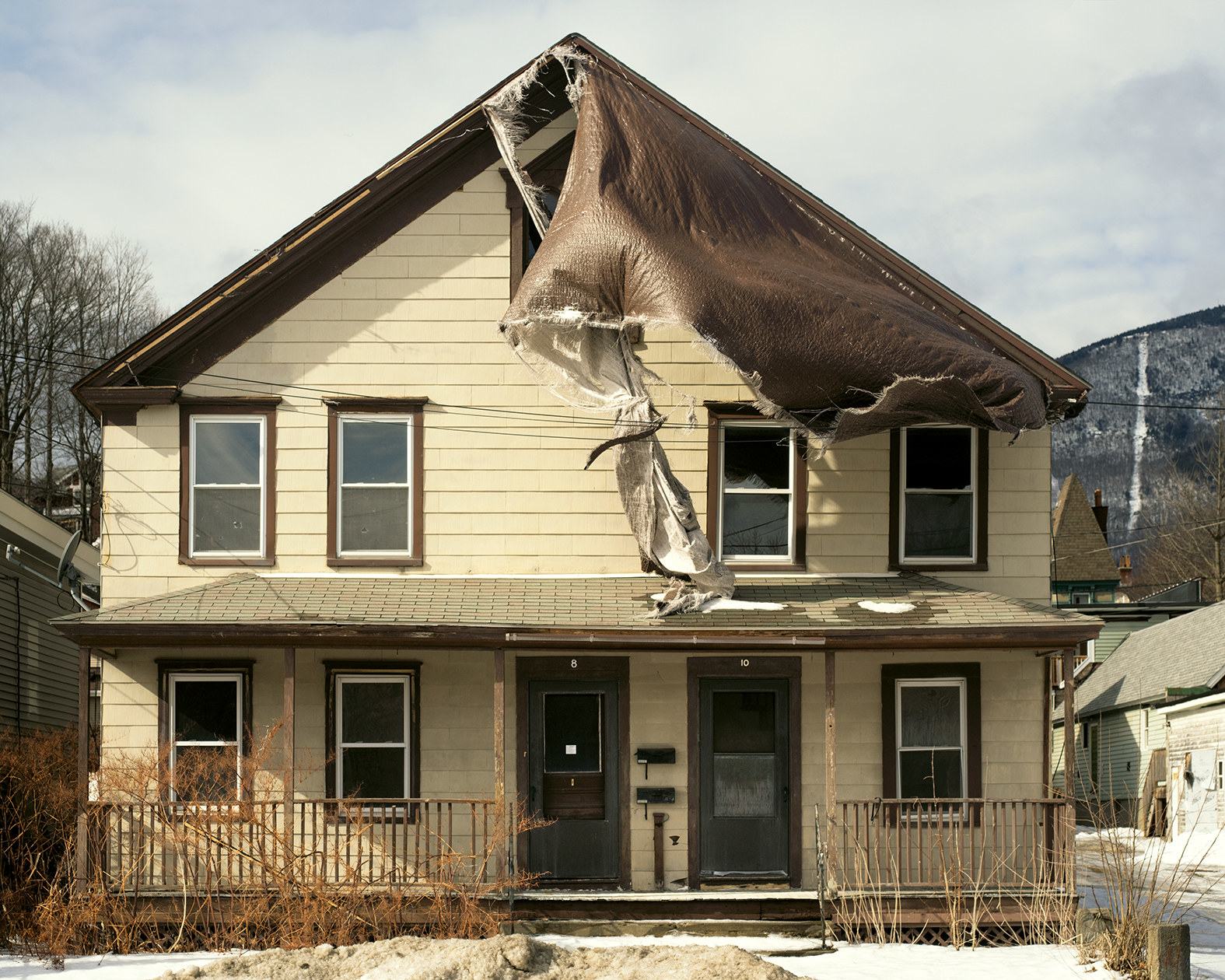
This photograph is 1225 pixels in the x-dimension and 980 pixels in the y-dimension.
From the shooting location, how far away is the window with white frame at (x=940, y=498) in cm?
1412

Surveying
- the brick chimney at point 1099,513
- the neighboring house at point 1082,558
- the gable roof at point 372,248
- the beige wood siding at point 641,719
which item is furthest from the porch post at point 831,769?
the brick chimney at point 1099,513

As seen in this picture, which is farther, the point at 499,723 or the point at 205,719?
the point at 205,719

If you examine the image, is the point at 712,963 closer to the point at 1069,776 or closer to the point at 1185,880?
the point at 1069,776

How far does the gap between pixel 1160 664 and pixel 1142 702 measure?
70.5 inches

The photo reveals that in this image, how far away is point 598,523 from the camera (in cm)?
1388

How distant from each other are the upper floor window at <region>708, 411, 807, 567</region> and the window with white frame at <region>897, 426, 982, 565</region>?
1186 millimetres

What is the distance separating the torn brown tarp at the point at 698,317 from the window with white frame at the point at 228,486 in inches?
137

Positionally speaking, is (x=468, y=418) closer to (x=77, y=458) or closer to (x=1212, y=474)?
(x=77, y=458)

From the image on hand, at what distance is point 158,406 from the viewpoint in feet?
45.5

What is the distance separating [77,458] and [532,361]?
2751 cm

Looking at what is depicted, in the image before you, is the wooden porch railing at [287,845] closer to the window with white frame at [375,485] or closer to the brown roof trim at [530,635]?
the brown roof trim at [530,635]

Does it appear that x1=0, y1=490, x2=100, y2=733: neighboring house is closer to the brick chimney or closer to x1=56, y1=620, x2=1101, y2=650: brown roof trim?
x1=56, y1=620, x2=1101, y2=650: brown roof trim

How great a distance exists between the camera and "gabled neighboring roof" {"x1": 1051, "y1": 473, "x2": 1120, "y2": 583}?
2296 inches

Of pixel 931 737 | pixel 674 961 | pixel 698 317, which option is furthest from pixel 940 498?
pixel 674 961
